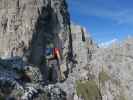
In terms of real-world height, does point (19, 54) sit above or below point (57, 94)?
above

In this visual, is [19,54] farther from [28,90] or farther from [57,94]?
[28,90]

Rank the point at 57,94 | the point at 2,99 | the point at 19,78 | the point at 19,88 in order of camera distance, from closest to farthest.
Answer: the point at 2,99 < the point at 19,88 < the point at 19,78 < the point at 57,94

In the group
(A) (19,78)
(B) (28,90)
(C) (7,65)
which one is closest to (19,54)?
(C) (7,65)

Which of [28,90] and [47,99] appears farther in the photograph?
[47,99]

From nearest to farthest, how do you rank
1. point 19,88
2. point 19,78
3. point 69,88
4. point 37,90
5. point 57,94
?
1. point 19,88
2. point 37,90
3. point 19,78
4. point 57,94
5. point 69,88

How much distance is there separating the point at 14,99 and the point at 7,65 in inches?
1462

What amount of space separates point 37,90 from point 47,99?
6.43 m

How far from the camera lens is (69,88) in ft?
619

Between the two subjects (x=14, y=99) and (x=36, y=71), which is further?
(x=36, y=71)

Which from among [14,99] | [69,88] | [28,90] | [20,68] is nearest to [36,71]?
[20,68]

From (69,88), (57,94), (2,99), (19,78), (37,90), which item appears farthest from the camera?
(69,88)

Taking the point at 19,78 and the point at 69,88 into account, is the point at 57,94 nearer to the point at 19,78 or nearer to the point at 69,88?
the point at 19,78

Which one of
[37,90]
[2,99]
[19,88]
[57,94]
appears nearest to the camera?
[2,99]

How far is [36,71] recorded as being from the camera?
123 m
